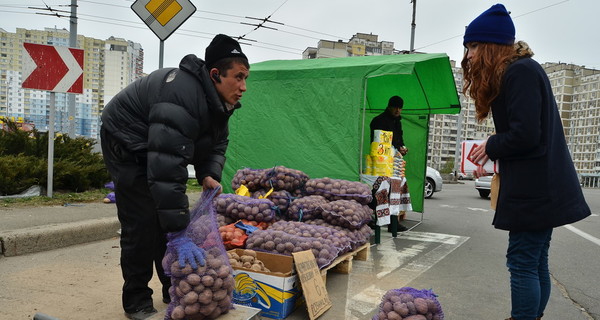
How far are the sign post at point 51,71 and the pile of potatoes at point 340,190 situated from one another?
376cm

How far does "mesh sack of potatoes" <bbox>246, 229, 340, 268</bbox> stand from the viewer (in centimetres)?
353

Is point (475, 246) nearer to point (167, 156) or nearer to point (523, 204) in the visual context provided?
point (523, 204)

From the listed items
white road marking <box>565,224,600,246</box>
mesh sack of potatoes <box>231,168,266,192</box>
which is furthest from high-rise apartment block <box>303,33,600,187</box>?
mesh sack of potatoes <box>231,168,266,192</box>

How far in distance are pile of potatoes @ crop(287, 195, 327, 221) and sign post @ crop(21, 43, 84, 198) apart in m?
3.68

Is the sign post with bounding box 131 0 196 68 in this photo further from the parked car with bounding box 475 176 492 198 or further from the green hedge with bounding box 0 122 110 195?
the parked car with bounding box 475 176 492 198

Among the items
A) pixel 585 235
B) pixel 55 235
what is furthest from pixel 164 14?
pixel 585 235

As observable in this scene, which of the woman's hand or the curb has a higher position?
the woman's hand

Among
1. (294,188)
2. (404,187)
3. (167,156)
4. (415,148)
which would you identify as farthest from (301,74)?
(167,156)

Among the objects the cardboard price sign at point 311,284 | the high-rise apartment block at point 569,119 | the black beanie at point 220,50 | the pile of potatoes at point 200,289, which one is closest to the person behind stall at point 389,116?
the cardboard price sign at point 311,284

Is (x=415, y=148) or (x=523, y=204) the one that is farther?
(x=415, y=148)

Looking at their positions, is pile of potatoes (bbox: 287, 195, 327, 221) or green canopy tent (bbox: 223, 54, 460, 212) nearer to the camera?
pile of potatoes (bbox: 287, 195, 327, 221)

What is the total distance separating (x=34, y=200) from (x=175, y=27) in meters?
3.20

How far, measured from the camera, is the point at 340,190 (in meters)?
5.06

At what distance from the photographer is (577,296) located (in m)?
3.79
